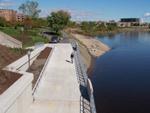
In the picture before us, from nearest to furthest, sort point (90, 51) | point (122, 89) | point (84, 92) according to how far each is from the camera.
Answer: point (84, 92)
point (122, 89)
point (90, 51)

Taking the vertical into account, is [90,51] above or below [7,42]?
below

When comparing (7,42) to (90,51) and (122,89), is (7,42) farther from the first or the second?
(90,51)

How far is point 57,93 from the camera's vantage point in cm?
1756

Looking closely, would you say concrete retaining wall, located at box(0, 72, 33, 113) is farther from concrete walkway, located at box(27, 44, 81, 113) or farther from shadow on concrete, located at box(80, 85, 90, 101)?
shadow on concrete, located at box(80, 85, 90, 101)

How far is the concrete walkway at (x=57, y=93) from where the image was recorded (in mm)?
15086

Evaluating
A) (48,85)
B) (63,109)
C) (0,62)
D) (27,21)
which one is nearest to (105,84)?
(48,85)

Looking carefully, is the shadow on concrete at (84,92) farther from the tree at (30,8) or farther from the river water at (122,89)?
the tree at (30,8)

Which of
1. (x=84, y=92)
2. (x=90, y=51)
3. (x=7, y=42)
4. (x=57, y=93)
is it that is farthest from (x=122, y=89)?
(x=90, y=51)

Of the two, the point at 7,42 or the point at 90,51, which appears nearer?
the point at 7,42

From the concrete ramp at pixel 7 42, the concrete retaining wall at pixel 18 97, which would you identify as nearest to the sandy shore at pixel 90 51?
the concrete ramp at pixel 7 42

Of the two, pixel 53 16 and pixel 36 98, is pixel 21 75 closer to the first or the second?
pixel 36 98

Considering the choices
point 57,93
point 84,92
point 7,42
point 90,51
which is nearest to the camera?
point 57,93

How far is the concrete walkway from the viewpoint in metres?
15.1

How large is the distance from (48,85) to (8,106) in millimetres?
8449
